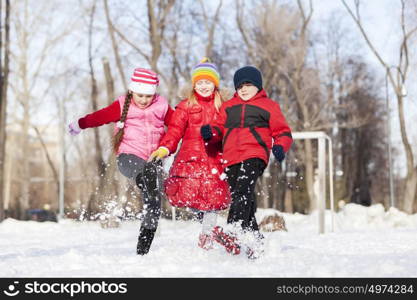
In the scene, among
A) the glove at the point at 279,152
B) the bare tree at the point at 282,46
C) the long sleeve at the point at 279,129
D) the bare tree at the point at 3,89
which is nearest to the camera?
the glove at the point at 279,152

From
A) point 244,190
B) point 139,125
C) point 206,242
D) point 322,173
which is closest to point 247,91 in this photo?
point 244,190

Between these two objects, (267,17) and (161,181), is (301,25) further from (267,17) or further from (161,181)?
(161,181)

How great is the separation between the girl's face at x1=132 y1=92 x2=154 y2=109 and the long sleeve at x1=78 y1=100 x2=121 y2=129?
6.4 inches

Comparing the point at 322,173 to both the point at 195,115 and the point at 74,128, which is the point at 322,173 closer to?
the point at 195,115

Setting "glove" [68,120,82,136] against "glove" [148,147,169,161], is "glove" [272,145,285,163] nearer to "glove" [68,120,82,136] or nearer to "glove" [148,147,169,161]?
"glove" [148,147,169,161]

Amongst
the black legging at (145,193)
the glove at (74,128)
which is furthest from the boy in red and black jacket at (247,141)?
the glove at (74,128)

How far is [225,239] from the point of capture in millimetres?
5105

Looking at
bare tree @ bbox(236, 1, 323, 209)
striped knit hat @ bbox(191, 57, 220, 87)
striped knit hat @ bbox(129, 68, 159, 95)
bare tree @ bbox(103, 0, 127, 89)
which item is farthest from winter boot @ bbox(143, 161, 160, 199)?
bare tree @ bbox(236, 1, 323, 209)

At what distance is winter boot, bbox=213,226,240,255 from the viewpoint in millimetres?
5098

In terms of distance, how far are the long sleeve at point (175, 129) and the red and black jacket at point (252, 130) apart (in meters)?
0.29

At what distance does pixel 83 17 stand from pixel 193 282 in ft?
60.5

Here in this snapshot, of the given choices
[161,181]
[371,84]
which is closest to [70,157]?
[371,84]

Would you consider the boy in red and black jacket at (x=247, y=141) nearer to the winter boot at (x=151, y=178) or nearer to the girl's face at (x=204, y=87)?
the girl's face at (x=204, y=87)

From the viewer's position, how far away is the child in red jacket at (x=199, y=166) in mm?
5492
